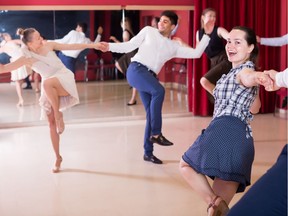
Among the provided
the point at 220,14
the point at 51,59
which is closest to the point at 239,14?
the point at 220,14

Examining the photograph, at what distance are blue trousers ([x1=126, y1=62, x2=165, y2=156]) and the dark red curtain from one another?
2.65 m

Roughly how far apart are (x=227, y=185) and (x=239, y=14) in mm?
4890

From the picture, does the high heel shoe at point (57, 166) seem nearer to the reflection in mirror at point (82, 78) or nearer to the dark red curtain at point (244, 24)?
the reflection in mirror at point (82, 78)

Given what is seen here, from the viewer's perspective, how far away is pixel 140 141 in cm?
572

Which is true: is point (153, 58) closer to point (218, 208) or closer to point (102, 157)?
point (102, 157)

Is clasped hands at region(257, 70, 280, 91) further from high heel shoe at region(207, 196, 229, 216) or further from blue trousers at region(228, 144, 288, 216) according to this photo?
high heel shoe at region(207, 196, 229, 216)

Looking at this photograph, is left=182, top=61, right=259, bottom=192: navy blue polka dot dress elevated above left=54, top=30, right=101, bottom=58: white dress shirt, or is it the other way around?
left=54, top=30, right=101, bottom=58: white dress shirt

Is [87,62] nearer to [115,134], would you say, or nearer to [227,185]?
[115,134]

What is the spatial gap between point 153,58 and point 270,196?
9.79 ft

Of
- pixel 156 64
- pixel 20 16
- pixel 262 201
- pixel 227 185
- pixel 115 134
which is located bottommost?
pixel 115 134

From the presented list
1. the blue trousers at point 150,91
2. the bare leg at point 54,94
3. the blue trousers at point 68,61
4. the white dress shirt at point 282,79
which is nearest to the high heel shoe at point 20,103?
the blue trousers at point 68,61

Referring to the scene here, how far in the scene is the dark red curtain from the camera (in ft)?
23.1

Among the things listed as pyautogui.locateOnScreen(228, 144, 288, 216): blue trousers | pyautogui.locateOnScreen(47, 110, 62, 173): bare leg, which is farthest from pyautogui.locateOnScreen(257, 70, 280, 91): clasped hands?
pyautogui.locateOnScreen(47, 110, 62, 173): bare leg

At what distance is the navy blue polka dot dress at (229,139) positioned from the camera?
2621 mm
